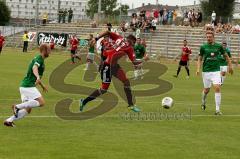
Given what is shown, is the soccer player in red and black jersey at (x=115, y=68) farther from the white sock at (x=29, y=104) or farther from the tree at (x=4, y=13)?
the tree at (x=4, y=13)

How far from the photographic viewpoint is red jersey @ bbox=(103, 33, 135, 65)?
52.9 ft

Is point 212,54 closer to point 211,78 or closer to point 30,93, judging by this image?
point 211,78

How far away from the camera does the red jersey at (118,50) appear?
16.1 metres

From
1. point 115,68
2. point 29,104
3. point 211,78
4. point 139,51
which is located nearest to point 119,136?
point 29,104

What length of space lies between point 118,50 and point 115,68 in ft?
1.94

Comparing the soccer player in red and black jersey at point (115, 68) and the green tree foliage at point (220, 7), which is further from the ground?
the green tree foliage at point (220, 7)

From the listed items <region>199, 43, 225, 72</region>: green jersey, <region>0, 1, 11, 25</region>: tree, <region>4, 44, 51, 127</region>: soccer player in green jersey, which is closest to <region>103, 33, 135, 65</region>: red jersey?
<region>199, 43, 225, 72</region>: green jersey

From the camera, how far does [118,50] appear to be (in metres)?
16.5

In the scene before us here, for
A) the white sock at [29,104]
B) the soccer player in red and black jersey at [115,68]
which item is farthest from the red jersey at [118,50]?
the white sock at [29,104]

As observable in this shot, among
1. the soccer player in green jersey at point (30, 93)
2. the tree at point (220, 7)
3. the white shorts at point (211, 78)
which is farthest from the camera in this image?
the tree at point (220, 7)

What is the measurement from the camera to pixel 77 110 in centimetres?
1580

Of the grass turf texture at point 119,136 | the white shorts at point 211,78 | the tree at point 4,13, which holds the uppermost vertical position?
the tree at point 4,13

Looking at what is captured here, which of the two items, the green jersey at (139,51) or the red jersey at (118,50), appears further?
the green jersey at (139,51)

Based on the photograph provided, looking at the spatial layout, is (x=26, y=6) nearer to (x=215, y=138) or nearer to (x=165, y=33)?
(x=165, y=33)
